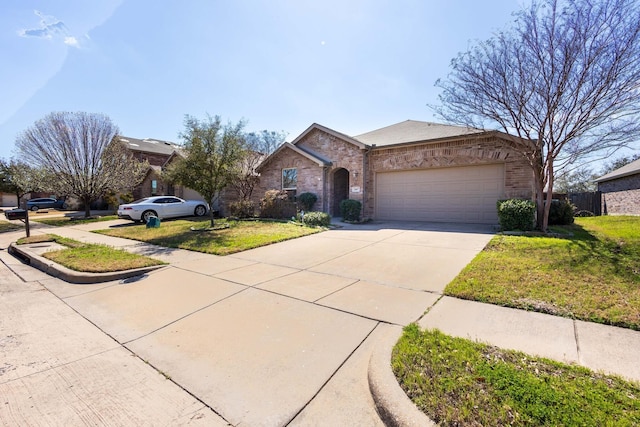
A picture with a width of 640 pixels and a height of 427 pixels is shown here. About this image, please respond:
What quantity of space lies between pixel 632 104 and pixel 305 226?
1051cm

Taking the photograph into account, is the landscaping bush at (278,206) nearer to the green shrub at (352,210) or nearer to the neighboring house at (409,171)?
the neighboring house at (409,171)

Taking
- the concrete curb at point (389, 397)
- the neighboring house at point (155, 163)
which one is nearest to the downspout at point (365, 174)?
the neighboring house at point (155, 163)

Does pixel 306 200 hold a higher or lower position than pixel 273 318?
higher

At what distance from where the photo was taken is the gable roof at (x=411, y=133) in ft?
41.0

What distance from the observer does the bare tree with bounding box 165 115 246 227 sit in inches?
428

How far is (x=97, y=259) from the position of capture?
6789 mm

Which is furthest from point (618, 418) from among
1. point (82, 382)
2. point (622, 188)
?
point (622, 188)

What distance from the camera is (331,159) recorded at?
15109mm

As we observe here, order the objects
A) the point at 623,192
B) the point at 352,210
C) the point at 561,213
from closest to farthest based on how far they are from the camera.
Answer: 1. the point at 561,213
2. the point at 352,210
3. the point at 623,192

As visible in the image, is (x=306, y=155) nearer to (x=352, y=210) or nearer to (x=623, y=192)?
(x=352, y=210)

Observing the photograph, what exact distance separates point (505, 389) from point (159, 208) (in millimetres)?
16977

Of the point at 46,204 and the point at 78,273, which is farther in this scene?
the point at 46,204

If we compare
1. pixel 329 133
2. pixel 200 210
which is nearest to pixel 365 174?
pixel 329 133

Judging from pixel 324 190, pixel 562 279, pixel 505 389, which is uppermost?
pixel 324 190
